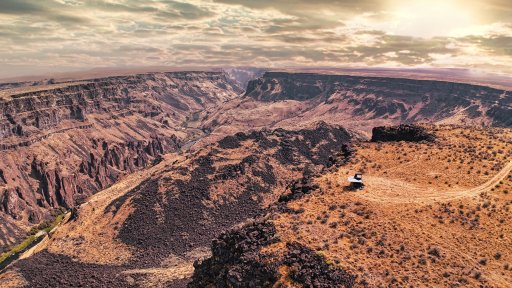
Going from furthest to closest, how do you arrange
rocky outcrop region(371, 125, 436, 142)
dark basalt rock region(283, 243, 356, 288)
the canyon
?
1. rocky outcrop region(371, 125, 436, 142)
2. the canyon
3. dark basalt rock region(283, 243, 356, 288)

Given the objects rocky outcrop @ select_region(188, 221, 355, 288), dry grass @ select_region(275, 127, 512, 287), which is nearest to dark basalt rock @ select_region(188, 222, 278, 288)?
rocky outcrop @ select_region(188, 221, 355, 288)

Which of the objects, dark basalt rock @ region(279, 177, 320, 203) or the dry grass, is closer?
the dry grass

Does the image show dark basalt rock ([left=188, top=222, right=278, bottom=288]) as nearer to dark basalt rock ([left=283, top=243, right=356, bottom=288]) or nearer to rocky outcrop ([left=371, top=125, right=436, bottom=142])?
dark basalt rock ([left=283, top=243, right=356, bottom=288])

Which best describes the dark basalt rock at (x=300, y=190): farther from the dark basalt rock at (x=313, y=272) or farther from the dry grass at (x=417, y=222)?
the dark basalt rock at (x=313, y=272)

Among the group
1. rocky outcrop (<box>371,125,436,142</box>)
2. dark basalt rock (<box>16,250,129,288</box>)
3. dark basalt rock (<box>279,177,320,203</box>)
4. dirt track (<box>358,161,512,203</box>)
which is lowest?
dark basalt rock (<box>16,250,129,288</box>)

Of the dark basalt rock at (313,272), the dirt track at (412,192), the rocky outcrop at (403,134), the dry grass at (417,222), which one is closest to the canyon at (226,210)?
the dark basalt rock at (313,272)

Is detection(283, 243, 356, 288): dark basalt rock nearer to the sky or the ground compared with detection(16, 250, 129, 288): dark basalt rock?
nearer to the sky
